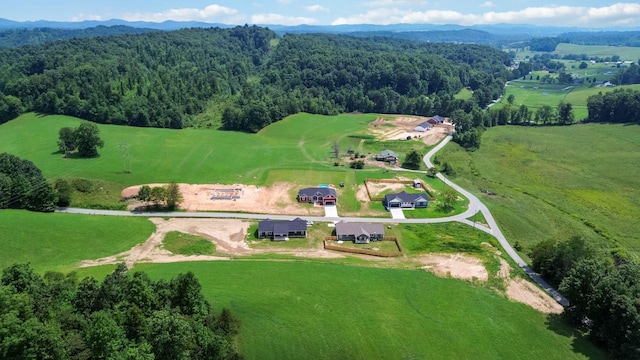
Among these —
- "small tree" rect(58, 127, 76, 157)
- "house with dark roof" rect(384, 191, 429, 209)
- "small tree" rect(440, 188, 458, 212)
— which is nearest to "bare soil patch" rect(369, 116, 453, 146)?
"small tree" rect(440, 188, 458, 212)

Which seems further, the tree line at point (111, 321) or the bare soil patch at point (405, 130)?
the bare soil patch at point (405, 130)

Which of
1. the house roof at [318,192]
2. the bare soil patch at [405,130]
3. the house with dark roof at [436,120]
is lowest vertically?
the house roof at [318,192]

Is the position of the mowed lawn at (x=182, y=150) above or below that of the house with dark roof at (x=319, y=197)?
above

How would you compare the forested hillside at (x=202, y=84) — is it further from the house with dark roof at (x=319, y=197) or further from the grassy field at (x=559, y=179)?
the house with dark roof at (x=319, y=197)

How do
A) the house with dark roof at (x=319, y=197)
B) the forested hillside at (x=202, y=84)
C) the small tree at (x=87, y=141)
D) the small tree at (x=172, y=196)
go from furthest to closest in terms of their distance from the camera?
the forested hillside at (x=202, y=84), the small tree at (x=87, y=141), the house with dark roof at (x=319, y=197), the small tree at (x=172, y=196)

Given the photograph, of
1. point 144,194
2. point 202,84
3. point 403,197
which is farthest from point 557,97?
Result: point 144,194

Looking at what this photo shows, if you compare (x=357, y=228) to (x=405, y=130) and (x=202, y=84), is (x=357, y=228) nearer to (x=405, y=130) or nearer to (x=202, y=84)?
(x=405, y=130)

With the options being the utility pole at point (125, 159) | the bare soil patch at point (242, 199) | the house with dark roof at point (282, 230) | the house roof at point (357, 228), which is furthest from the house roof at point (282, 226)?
the utility pole at point (125, 159)
